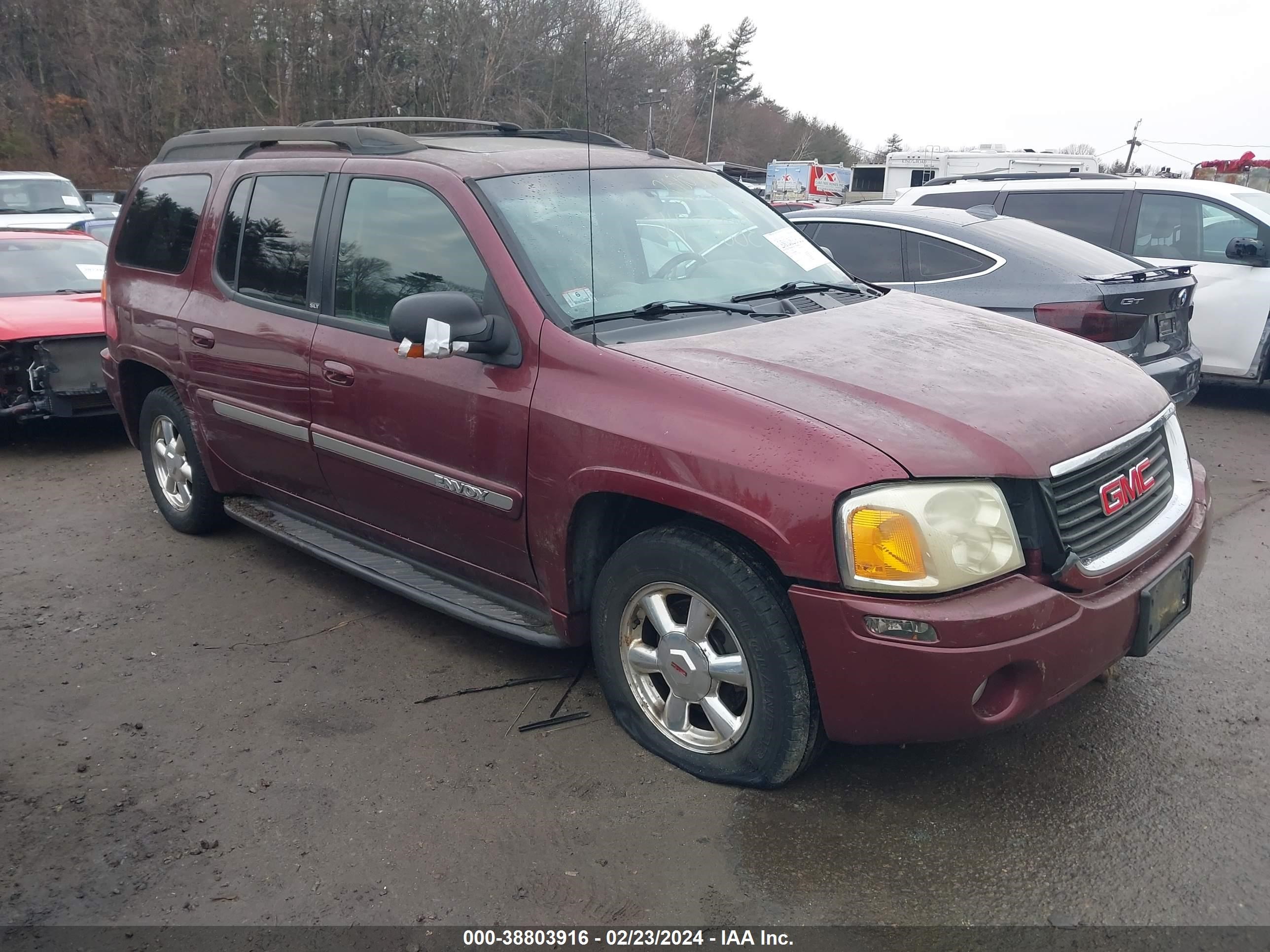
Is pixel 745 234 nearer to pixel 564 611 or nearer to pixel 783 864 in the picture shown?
pixel 564 611

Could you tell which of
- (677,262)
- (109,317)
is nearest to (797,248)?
(677,262)

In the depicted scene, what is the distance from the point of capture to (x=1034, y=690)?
2.63 m

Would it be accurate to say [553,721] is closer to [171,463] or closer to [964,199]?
[171,463]

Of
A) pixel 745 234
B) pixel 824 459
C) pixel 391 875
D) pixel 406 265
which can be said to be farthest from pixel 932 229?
pixel 391 875

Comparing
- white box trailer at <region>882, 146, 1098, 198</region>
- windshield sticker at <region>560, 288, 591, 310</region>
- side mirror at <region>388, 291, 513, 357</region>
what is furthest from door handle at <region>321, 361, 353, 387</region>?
white box trailer at <region>882, 146, 1098, 198</region>

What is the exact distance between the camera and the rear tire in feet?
16.6

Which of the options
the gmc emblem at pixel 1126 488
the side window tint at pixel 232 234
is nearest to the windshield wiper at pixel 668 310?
the gmc emblem at pixel 1126 488

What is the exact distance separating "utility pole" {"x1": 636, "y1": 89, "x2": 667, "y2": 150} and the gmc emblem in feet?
7.63

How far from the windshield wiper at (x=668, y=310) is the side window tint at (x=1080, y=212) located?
5.62m

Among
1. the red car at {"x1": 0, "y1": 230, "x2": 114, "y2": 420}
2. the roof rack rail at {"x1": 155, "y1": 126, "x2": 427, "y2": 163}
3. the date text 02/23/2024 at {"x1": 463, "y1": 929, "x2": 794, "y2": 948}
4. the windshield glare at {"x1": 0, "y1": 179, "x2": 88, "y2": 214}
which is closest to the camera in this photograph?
the date text 02/23/2024 at {"x1": 463, "y1": 929, "x2": 794, "y2": 948}

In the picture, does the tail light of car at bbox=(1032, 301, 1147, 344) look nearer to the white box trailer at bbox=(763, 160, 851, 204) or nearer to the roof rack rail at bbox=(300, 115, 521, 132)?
the roof rack rail at bbox=(300, 115, 521, 132)

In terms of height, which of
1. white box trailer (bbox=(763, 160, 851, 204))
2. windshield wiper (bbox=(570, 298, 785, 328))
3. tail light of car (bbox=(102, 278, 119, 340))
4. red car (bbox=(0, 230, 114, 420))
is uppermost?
white box trailer (bbox=(763, 160, 851, 204))

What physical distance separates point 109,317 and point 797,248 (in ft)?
12.2

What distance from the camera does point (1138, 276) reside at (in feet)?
19.5
